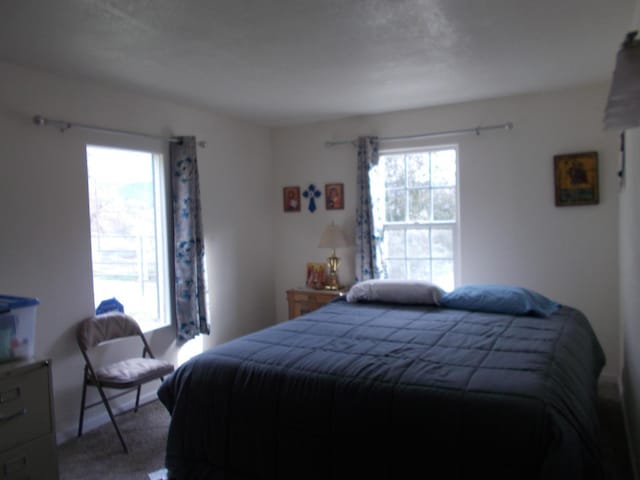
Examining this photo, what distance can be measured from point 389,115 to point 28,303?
338 cm

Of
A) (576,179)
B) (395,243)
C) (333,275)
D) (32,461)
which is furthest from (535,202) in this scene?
(32,461)

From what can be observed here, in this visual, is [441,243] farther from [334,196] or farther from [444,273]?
[334,196]

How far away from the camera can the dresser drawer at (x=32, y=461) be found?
2.22 meters

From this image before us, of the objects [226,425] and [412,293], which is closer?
[226,425]

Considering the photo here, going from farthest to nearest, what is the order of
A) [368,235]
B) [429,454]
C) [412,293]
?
[368,235], [412,293], [429,454]

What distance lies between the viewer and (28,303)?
242 centimetres

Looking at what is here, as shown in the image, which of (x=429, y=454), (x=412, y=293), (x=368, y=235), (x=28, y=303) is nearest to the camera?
(x=429, y=454)

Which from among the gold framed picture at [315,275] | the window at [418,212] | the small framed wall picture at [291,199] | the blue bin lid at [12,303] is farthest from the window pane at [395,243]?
the blue bin lid at [12,303]

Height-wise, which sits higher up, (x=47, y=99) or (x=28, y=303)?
(x=47, y=99)

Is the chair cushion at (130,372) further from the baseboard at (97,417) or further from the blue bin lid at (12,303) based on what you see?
the blue bin lid at (12,303)

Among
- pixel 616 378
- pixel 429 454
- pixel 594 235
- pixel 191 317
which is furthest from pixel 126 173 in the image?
pixel 616 378

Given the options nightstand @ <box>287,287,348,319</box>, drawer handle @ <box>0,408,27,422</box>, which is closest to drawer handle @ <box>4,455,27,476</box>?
drawer handle @ <box>0,408,27,422</box>

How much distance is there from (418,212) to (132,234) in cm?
259

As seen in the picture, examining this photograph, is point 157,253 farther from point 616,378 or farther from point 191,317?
point 616,378
